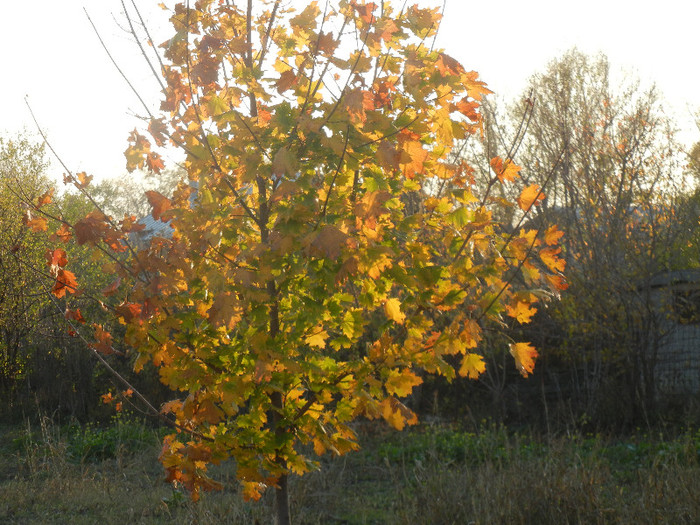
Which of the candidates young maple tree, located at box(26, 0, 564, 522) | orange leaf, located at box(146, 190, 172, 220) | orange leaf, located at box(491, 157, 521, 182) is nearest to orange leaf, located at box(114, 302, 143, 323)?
young maple tree, located at box(26, 0, 564, 522)

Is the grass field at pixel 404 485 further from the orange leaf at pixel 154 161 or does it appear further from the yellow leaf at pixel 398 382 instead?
the orange leaf at pixel 154 161

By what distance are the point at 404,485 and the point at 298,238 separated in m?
3.91

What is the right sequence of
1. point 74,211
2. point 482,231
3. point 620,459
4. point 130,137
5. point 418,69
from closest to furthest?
point 418,69 < point 482,231 < point 130,137 < point 620,459 < point 74,211

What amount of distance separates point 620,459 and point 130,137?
17.0 feet

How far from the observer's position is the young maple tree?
2.30m

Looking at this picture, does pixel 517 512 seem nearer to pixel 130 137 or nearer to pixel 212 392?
pixel 212 392

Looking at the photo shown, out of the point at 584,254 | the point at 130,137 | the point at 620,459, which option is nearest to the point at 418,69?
the point at 130,137

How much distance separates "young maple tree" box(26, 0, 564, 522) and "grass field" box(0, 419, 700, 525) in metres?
1.77

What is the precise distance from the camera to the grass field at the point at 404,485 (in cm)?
397

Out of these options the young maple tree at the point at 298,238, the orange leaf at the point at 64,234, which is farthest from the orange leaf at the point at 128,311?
the orange leaf at the point at 64,234

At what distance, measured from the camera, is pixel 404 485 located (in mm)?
5461

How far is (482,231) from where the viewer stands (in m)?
2.57

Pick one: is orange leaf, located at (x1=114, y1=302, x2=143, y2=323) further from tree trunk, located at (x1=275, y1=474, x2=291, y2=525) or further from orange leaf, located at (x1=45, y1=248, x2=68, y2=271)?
tree trunk, located at (x1=275, y1=474, x2=291, y2=525)

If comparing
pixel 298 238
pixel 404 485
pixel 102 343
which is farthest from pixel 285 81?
pixel 404 485
